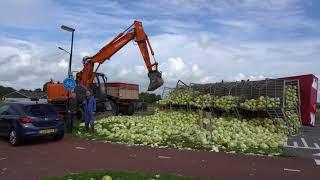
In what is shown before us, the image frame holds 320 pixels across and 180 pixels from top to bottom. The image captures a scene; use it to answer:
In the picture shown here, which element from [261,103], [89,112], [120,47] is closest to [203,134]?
[89,112]

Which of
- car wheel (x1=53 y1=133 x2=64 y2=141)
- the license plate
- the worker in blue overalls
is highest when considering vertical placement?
the worker in blue overalls

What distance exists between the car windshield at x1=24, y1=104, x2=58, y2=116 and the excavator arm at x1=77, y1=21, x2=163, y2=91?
31.5 feet

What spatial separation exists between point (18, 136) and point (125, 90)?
66.0ft

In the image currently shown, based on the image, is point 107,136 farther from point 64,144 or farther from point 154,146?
point 154,146

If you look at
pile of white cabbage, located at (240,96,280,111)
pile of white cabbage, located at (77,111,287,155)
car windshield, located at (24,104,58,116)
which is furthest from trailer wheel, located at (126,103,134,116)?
car windshield, located at (24,104,58,116)

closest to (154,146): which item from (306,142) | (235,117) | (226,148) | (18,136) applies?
(226,148)

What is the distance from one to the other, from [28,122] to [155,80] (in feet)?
36.4

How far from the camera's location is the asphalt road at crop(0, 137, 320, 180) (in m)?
11.5

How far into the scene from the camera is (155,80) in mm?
27328

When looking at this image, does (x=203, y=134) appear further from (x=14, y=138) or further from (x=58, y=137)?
(x=14, y=138)

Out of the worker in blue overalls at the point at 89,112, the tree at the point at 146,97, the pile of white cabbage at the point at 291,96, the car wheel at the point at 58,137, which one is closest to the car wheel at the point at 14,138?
the car wheel at the point at 58,137

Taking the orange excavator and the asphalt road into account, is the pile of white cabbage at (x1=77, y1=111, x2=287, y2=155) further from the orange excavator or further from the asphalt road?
the orange excavator

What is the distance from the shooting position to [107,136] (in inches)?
778

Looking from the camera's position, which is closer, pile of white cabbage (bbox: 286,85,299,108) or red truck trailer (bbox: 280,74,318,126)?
pile of white cabbage (bbox: 286,85,299,108)
